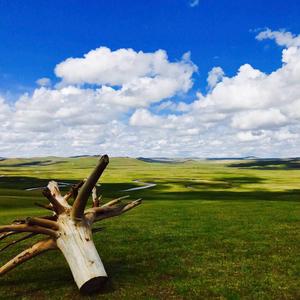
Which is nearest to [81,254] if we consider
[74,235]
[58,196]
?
[74,235]

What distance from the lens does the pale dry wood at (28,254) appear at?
14.3 metres

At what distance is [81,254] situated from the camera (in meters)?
13.7

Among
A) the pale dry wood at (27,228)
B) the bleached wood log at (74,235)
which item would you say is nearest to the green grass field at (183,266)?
the bleached wood log at (74,235)

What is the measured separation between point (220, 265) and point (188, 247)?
4404 mm

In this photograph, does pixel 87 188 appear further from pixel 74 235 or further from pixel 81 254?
pixel 81 254

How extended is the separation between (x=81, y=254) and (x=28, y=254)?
234cm

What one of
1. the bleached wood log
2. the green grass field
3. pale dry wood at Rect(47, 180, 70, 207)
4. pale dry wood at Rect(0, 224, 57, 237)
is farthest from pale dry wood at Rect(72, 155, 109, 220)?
the green grass field

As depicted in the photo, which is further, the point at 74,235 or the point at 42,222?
the point at 42,222

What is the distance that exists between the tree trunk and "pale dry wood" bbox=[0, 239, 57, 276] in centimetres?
49

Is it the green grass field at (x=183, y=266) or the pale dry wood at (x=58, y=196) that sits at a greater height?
the pale dry wood at (x=58, y=196)

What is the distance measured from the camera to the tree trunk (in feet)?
43.1

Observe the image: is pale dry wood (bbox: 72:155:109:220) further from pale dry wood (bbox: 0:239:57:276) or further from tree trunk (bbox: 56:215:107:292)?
pale dry wood (bbox: 0:239:57:276)

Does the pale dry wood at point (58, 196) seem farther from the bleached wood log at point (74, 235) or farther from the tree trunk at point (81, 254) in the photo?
the tree trunk at point (81, 254)

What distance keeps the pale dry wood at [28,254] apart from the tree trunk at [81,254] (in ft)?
1.60
